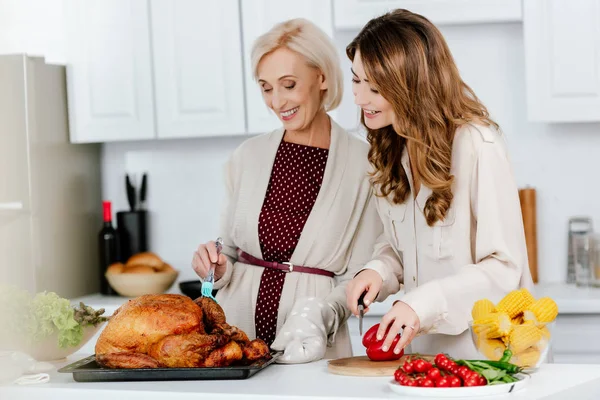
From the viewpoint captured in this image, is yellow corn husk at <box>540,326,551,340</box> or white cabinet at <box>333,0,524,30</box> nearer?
yellow corn husk at <box>540,326,551,340</box>

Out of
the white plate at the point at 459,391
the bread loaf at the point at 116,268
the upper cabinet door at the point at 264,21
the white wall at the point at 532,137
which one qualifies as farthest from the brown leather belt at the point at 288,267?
the bread loaf at the point at 116,268

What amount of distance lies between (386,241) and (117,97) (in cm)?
172

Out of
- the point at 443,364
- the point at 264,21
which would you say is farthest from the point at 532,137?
the point at 443,364

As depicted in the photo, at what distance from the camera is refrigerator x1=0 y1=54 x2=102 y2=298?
3248 mm

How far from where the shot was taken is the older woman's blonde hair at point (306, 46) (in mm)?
2137

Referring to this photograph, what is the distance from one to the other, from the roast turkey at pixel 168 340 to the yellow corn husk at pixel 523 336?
18.6 inches

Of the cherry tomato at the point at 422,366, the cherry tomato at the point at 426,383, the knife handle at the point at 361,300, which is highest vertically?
the knife handle at the point at 361,300

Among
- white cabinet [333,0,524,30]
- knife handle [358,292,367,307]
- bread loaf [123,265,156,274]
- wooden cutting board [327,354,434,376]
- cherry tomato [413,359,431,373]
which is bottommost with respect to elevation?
bread loaf [123,265,156,274]

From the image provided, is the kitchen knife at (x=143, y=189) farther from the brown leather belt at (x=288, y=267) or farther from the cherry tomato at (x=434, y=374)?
the cherry tomato at (x=434, y=374)

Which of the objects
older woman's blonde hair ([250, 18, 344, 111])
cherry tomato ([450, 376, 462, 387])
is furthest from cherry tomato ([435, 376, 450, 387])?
older woman's blonde hair ([250, 18, 344, 111])

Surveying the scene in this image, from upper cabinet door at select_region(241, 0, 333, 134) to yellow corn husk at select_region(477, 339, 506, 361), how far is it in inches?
A: 73.6

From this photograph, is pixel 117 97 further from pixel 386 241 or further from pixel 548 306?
pixel 548 306

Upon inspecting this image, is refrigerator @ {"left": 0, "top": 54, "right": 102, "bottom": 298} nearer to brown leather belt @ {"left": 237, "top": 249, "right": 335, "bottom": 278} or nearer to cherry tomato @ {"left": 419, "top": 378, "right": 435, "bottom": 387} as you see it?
brown leather belt @ {"left": 237, "top": 249, "right": 335, "bottom": 278}

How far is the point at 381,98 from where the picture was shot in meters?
1.80
